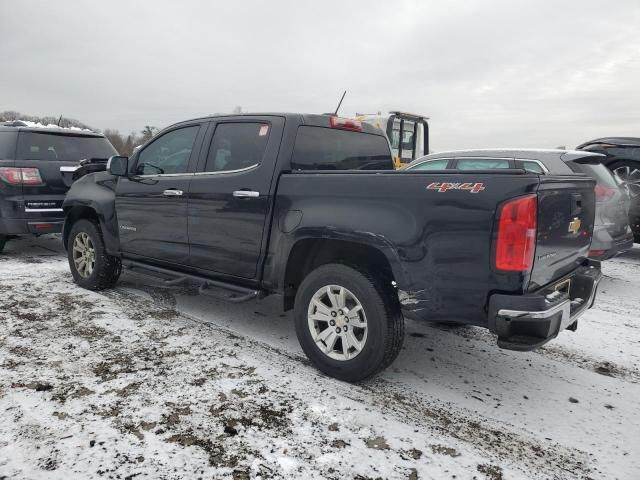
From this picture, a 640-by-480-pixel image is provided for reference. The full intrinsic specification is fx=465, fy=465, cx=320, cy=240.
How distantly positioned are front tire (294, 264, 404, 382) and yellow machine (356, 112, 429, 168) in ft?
33.7

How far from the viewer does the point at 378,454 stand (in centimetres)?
237

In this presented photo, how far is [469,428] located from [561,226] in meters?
1.33

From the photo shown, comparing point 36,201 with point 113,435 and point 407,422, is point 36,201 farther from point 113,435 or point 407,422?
point 407,422

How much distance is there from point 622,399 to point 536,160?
3381 millimetres

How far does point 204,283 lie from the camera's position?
407 cm

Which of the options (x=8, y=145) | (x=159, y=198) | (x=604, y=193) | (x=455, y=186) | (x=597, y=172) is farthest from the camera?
(x=8, y=145)

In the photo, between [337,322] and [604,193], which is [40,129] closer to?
[337,322]

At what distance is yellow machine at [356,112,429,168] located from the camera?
13383mm

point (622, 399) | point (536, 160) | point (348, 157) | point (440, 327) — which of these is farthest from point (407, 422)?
point (536, 160)

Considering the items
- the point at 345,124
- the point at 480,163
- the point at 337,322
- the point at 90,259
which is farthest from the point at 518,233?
the point at 90,259

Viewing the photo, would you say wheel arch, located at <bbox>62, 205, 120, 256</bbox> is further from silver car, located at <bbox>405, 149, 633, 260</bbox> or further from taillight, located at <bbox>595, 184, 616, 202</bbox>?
taillight, located at <bbox>595, 184, 616, 202</bbox>

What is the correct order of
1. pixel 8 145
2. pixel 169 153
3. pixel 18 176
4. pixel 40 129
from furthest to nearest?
pixel 40 129 → pixel 8 145 → pixel 18 176 → pixel 169 153

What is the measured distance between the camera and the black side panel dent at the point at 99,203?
4934mm

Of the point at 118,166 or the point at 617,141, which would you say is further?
the point at 617,141
